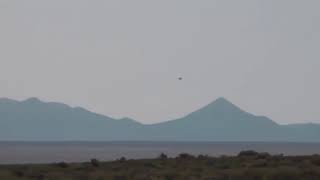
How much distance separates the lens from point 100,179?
3481cm

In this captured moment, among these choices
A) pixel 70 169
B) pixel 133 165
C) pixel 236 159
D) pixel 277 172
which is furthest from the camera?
pixel 236 159

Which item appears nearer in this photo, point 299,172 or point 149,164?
point 299,172

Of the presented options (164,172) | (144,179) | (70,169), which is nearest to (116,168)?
(70,169)

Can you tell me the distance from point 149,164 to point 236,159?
18.4ft

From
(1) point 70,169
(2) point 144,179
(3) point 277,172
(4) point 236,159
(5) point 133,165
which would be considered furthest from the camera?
(4) point 236,159

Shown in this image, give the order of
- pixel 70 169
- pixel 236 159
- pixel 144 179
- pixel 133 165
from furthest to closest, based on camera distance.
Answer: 1. pixel 236 159
2. pixel 133 165
3. pixel 70 169
4. pixel 144 179

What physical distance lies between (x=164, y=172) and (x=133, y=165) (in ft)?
23.9

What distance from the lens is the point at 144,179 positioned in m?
34.5

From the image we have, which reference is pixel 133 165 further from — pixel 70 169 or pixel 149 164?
pixel 70 169

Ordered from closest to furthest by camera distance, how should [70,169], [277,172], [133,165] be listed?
1. [277,172]
2. [70,169]
3. [133,165]

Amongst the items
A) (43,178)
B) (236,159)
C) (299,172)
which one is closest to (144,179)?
(43,178)

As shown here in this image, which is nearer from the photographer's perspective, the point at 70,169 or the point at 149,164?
the point at 70,169

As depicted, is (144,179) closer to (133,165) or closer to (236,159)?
(133,165)

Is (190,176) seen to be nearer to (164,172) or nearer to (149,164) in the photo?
(164,172)
